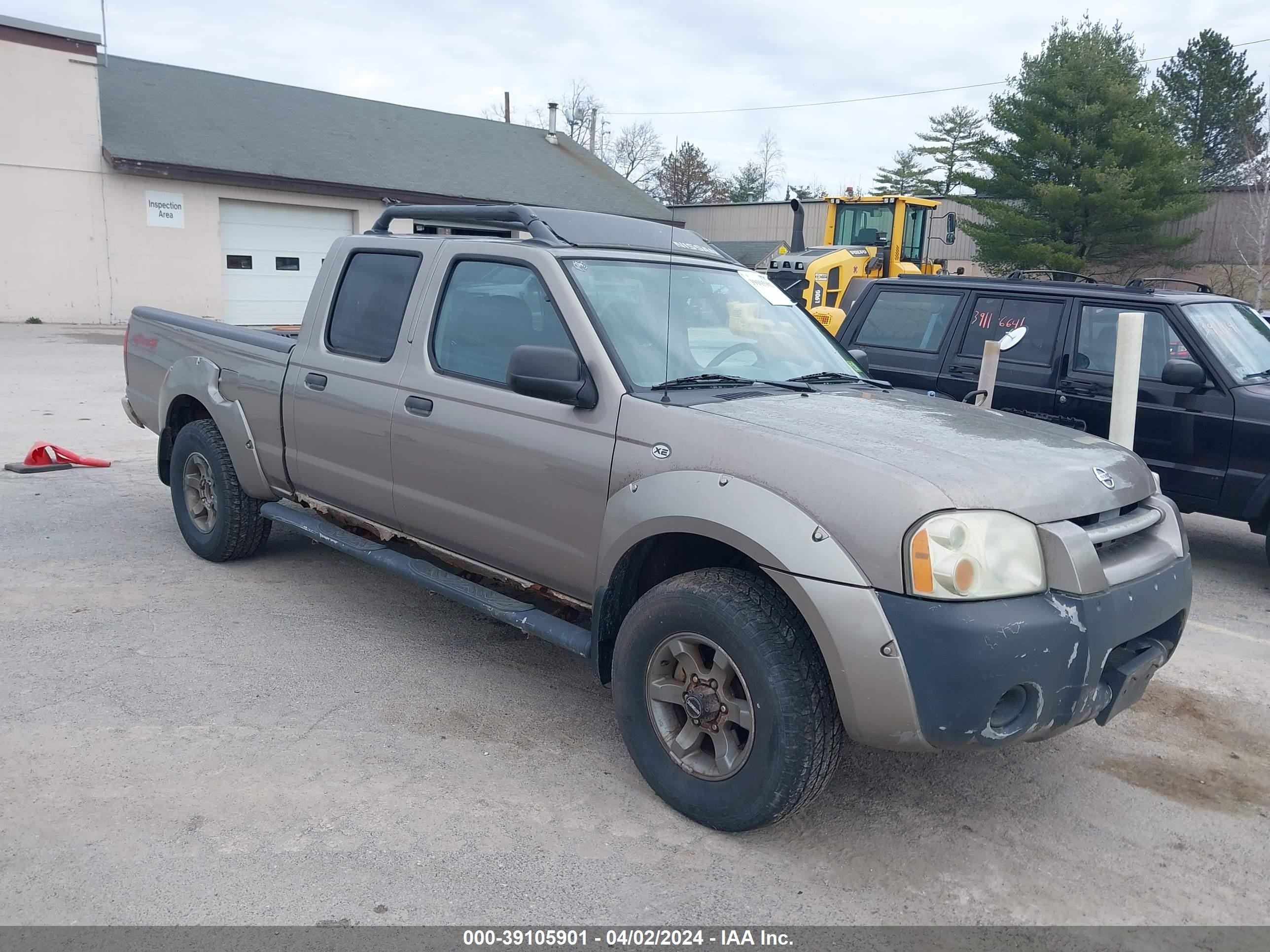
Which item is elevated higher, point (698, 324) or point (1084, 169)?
point (1084, 169)

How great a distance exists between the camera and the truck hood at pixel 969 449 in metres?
3.10

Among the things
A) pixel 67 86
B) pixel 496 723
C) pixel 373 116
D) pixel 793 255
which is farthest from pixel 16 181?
pixel 496 723

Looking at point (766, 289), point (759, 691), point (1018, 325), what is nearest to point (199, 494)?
point (766, 289)

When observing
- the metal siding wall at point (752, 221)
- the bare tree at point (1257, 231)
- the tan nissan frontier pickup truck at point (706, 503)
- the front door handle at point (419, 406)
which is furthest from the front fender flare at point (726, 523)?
the metal siding wall at point (752, 221)

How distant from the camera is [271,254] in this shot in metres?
23.6

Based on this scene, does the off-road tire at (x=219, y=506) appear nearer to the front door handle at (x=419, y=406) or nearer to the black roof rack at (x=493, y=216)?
the front door handle at (x=419, y=406)

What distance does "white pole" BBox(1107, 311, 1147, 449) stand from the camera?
18.7 ft

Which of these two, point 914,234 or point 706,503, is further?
point 914,234

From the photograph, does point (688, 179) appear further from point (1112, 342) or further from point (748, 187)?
point (1112, 342)

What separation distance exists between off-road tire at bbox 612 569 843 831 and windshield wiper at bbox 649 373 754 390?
0.77 m

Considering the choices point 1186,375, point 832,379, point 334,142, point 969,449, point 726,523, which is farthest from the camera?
point 334,142

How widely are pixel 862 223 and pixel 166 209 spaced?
14620 millimetres

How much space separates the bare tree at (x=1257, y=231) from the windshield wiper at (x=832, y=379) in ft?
87.2

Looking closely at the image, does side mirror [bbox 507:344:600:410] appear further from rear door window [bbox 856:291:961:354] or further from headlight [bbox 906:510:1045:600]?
rear door window [bbox 856:291:961:354]
